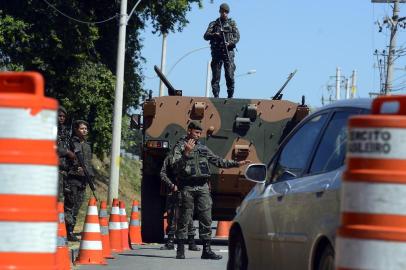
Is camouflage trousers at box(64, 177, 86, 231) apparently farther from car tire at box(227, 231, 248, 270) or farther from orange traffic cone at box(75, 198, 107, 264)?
car tire at box(227, 231, 248, 270)

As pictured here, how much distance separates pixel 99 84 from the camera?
33125 millimetres

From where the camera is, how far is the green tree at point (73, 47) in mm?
31719

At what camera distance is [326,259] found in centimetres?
686

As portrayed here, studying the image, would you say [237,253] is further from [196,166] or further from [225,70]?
[225,70]

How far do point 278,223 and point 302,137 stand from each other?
71 centimetres

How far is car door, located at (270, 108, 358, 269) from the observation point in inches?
276

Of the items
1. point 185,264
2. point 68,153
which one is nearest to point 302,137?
point 185,264

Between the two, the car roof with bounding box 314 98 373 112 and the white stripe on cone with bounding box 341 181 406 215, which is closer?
the white stripe on cone with bounding box 341 181 406 215

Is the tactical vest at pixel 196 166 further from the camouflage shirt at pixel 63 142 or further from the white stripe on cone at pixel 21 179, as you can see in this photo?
the white stripe on cone at pixel 21 179

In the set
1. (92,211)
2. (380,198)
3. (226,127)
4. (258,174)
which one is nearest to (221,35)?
(226,127)

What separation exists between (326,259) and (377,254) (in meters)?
1.88

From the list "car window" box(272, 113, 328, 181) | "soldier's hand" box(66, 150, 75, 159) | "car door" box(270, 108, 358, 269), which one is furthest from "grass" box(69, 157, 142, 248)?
"car door" box(270, 108, 358, 269)

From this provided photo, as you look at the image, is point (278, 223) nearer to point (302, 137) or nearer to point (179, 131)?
point (302, 137)

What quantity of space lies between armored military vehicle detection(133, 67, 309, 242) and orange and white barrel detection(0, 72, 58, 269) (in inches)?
440
